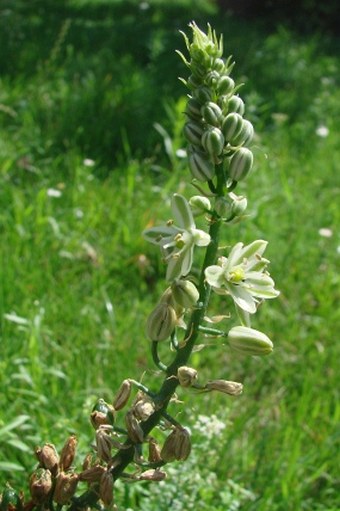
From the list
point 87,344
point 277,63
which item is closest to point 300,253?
point 87,344

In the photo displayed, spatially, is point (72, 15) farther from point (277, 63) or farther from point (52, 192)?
point (52, 192)

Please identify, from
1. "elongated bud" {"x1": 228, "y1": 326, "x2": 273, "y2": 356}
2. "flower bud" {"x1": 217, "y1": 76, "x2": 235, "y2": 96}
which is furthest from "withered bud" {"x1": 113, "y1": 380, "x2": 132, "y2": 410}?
"flower bud" {"x1": 217, "y1": 76, "x2": 235, "y2": 96}

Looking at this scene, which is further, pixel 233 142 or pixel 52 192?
pixel 52 192

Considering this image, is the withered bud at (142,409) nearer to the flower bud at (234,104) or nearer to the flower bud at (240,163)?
the flower bud at (240,163)

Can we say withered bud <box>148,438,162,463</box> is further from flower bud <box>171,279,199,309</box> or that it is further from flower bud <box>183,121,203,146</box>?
flower bud <box>183,121,203,146</box>

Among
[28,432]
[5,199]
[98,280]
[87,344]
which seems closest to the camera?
[28,432]

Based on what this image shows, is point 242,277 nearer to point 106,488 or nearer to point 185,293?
point 185,293

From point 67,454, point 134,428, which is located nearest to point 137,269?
point 67,454
